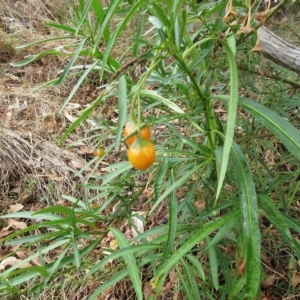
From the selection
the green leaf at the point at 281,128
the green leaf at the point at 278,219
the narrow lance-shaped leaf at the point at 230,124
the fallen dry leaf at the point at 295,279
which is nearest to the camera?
the narrow lance-shaped leaf at the point at 230,124

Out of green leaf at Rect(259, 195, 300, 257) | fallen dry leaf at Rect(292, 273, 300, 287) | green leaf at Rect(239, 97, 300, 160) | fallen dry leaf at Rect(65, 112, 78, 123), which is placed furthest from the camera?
fallen dry leaf at Rect(65, 112, 78, 123)

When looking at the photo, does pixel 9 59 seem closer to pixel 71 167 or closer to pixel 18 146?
pixel 18 146

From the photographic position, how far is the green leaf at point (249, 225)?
0.72 meters

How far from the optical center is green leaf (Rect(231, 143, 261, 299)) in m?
0.72

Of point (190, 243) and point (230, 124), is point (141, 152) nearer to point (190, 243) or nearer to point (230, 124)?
point (230, 124)

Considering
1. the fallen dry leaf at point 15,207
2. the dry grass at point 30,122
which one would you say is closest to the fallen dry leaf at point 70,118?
the dry grass at point 30,122

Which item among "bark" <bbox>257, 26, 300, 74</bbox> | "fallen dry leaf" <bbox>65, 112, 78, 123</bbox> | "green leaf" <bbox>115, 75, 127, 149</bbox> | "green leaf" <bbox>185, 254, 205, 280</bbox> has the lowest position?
"fallen dry leaf" <bbox>65, 112, 78, 123</bbox>

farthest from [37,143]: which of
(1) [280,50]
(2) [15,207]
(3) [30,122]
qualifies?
(1) [280,50]

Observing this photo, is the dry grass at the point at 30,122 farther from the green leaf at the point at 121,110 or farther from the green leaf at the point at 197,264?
the green leaf at the point at 121,110

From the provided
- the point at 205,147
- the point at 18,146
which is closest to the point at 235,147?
the point at 205,147

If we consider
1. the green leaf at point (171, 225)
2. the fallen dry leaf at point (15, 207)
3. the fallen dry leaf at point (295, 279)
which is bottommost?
the fallen dry leaf at point (15, 207)

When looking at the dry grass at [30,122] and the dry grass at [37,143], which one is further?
the dry grass at [30,122]

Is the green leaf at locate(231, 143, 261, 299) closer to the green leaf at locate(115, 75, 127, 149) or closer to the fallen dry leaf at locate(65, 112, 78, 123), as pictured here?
the green leaf at locate(115, 75, 127, 149)

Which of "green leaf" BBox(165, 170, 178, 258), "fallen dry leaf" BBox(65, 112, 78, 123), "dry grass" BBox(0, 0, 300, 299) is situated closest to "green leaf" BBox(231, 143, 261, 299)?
"green leaf" BBox(165, 170, 178, 258)
